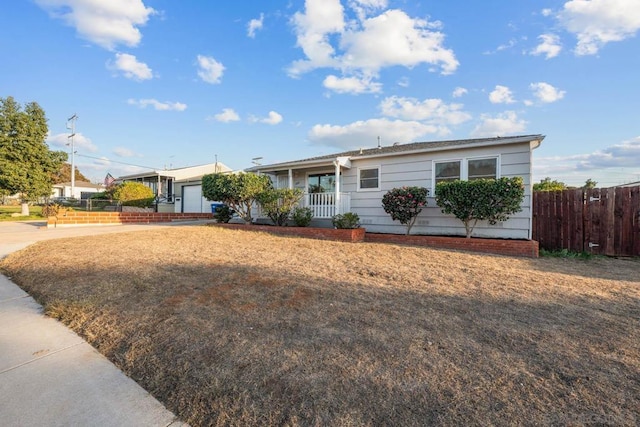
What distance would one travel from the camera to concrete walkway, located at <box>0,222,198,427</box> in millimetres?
1799

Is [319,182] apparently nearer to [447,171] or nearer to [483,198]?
[447,171]

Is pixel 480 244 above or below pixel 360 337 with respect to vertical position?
above

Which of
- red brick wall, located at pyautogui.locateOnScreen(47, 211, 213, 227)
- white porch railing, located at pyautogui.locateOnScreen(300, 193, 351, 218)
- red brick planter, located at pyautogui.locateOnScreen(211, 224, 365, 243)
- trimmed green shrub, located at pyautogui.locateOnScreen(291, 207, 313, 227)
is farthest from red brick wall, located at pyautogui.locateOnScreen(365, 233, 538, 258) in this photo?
red brick wall, located at pyautogui.locateOnScreen(47, 211, 213, 227)

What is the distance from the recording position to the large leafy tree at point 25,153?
16.6 m

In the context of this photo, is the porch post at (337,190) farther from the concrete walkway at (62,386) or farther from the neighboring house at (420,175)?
the concrete walkway at (62,386)

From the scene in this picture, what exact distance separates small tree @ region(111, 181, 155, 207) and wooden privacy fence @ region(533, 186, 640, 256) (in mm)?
20956

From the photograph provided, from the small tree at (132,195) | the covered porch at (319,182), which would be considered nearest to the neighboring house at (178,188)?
the small tree at (132,195)

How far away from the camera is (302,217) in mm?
10367

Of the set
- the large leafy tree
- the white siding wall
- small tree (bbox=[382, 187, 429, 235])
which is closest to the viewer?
the white siding wall

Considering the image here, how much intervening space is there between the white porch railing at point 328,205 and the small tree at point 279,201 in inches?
25.2

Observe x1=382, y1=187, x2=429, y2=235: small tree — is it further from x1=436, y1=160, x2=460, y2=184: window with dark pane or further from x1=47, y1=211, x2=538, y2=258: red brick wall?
x1=436, y1=160, x2=460, y2=184: window with dark pane

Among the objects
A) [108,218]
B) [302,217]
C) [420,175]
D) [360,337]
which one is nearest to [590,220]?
[420,175]

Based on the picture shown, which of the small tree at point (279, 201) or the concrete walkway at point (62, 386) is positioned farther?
the small tree at point (279, 201)

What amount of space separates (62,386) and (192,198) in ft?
67.2
